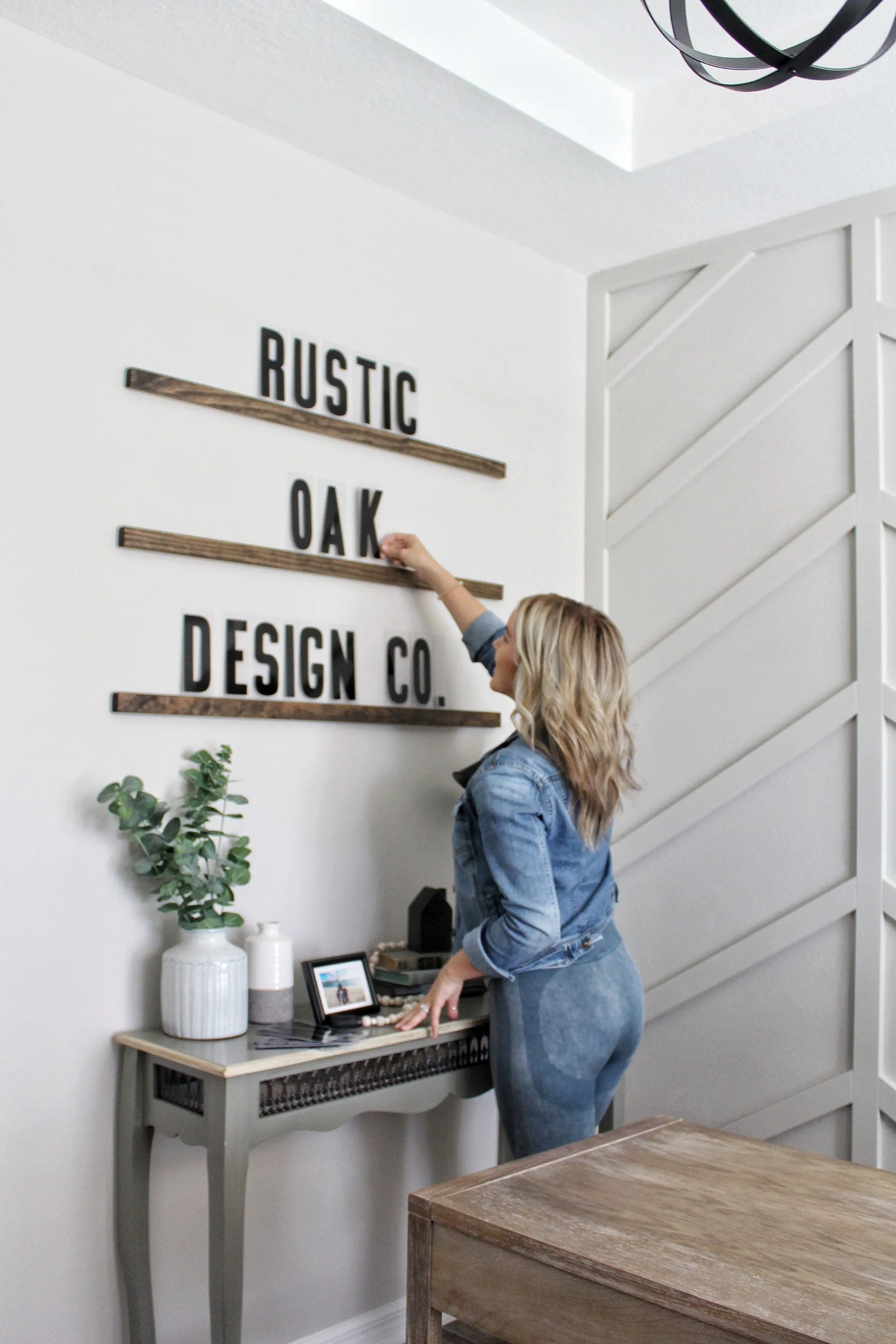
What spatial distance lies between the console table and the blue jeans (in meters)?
0.17

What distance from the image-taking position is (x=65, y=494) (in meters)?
2.39

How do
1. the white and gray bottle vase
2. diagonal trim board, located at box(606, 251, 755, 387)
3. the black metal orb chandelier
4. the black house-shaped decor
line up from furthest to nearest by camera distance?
diagonal trim board, located at box(606, 251, 755, 387) → the black house-shaped decor → the white and gray bottle vase → the black metal orb chandelier

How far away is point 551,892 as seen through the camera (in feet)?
7.58

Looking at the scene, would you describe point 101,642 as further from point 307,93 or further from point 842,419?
point 842,419

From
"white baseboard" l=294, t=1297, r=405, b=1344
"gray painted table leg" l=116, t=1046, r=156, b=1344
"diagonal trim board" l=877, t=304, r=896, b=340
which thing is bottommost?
"white baseboard" l=294, t=1297, r=405, b=1344

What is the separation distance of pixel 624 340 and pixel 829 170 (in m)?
0.79

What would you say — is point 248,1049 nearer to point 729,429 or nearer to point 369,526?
point 369,526

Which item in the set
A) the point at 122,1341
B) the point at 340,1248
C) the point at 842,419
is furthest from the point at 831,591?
the point at 122,1341

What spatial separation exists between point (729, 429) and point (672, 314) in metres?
0.41

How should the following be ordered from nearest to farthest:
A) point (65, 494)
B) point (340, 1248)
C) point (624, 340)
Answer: point (65, 494), point (340, 1248), point (624, 340)

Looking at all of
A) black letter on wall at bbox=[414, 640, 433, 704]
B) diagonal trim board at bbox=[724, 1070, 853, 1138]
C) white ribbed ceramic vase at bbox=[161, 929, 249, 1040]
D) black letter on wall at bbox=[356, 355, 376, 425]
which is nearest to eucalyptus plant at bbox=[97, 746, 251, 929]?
white ribbed ceramic vase at bbox=[161, 929, 249, 1040]

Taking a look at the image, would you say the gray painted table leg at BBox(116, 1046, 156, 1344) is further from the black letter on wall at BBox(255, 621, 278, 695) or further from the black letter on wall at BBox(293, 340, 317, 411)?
the black letter on wall at BBox(293, 340, 317, 411)

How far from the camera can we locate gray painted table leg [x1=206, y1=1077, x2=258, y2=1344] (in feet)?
6.94

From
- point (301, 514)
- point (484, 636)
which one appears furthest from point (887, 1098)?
point (301, 514)
